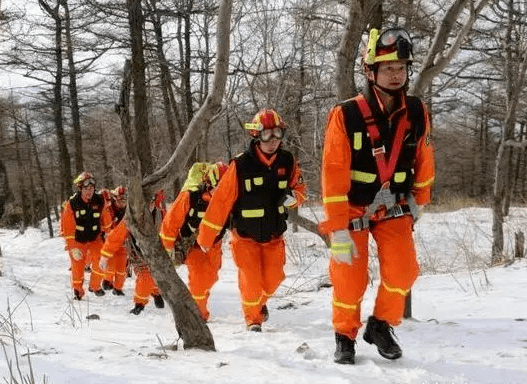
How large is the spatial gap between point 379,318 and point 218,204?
232 centimetres

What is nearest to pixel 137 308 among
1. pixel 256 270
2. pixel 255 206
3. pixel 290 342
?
pixel 256 270

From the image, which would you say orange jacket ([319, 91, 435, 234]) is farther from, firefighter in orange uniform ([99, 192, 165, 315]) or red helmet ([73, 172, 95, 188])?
red helmet ([73, 172, 95, 188])

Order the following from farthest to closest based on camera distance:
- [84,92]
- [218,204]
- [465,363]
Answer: [84,92], [218,204], [465,363]

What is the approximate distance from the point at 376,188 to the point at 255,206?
6.87 ft

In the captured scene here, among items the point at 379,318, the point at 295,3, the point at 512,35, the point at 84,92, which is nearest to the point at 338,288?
the point at 379,318

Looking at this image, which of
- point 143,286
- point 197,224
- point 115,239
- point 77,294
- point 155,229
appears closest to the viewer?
point 155,229


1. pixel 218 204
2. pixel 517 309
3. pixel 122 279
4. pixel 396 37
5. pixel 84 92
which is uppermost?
pixel 84 92

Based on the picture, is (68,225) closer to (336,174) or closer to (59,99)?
(336,174)

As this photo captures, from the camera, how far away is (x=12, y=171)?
38438 mm

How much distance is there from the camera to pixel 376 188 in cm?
360

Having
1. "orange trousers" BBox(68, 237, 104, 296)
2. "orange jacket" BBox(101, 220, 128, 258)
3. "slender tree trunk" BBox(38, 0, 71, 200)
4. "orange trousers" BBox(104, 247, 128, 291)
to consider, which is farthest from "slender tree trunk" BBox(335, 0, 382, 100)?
"slender tree trunk" BBox(38, 0, 71, 200)

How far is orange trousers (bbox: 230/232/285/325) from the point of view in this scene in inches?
215

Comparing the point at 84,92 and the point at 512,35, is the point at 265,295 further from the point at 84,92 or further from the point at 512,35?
the point at 84,92

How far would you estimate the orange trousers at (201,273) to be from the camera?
646 cm
